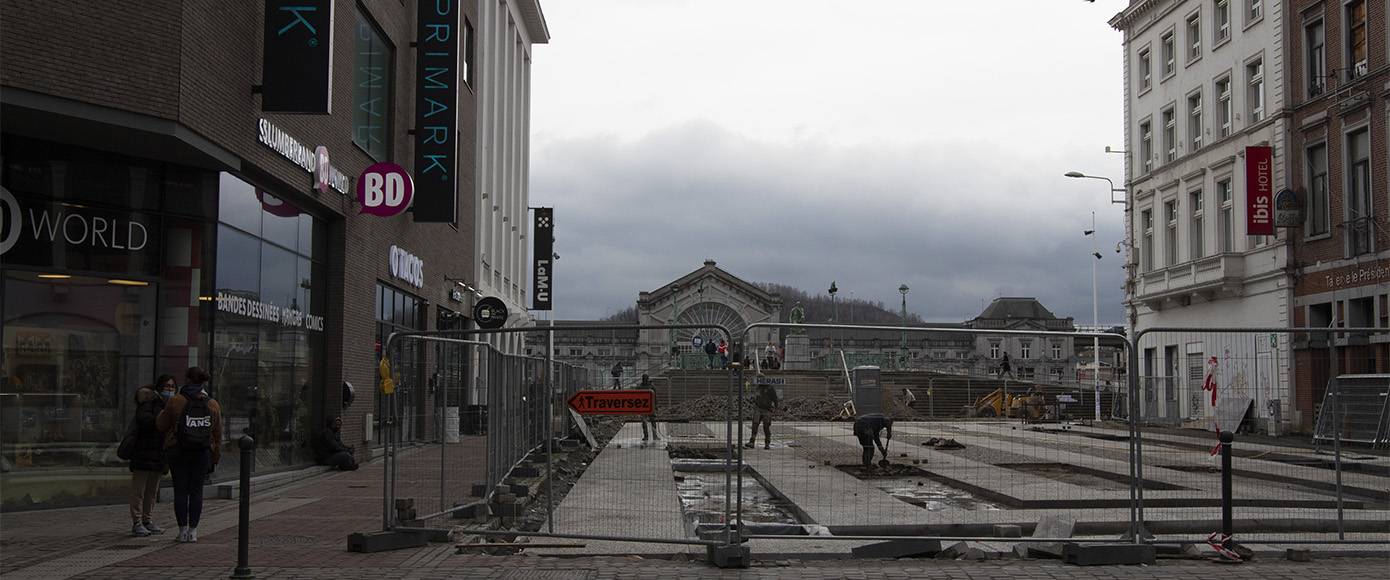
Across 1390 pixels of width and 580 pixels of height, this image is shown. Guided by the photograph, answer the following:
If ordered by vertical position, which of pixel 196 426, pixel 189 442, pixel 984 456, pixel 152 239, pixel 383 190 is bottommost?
pixel 984 456

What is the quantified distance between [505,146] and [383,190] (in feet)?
70.2

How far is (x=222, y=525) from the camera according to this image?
37.8ft

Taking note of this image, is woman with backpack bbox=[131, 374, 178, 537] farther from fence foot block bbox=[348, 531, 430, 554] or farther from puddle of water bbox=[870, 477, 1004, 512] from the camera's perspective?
puddle of water bbox=[870, 477, 1004, 512]

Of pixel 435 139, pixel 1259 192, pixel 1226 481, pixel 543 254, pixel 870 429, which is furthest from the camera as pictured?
pixel 543 254

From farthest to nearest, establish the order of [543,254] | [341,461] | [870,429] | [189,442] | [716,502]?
[543,254] → [341,461] → [716,502] → [870,429] → [189,442]

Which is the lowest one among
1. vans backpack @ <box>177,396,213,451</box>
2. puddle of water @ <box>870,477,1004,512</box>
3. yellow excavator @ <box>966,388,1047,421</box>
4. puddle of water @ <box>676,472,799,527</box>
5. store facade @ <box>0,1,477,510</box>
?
puddle of water @ <box>676,472,799,527</box>

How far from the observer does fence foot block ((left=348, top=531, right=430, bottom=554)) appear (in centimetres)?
959

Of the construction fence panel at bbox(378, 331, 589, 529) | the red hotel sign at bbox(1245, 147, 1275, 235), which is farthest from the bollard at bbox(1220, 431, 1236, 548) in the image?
the red hotel sign at bbox(1245, 147, 1275, 235)

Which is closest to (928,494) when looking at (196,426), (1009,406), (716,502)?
(716,502)

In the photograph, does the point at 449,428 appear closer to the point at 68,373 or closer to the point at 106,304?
the point at 68,373

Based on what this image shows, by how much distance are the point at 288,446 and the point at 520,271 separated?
30529mm

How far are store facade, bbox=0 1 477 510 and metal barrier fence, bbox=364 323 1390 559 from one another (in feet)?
5.35

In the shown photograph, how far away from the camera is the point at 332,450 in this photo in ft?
59.7

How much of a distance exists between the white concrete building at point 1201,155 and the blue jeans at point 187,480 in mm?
23824
